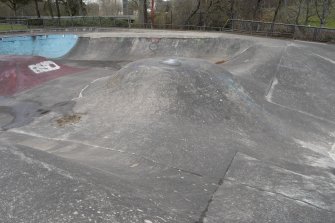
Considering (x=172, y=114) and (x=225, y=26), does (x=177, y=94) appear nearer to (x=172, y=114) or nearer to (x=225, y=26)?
(x=172, y=114)

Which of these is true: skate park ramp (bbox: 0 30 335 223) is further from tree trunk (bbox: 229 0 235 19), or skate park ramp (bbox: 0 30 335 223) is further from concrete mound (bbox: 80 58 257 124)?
tree trunk (bbox: 229 0 235 19)

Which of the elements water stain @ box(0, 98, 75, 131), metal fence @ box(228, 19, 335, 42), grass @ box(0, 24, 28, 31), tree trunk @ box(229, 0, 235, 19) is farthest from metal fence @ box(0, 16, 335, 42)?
water stain @ box(0, 98, 75, 131)

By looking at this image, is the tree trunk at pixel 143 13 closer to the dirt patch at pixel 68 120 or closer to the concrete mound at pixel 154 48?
the concrete mound at pixel 154 48

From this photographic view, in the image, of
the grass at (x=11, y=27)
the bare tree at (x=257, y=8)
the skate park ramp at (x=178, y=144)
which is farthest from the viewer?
the grass at (x=11, y=27)

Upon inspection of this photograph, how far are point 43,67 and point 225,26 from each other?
18.4 meters

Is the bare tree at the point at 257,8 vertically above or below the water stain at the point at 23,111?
above

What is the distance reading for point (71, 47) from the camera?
90.0ft

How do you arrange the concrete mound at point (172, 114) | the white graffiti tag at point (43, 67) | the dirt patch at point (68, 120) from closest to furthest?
1. the concrete mound at point (172, 114)
2. the dirt patch at point (68, 120)
3. the white graffiti tag at point (43, 67)

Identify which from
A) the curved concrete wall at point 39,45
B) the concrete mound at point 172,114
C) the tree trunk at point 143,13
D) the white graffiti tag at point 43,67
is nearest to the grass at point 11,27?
the curved concrete wall at point 39,45

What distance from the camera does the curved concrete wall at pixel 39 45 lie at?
88.0 feet

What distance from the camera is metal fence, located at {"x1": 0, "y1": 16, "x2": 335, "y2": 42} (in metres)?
24.0

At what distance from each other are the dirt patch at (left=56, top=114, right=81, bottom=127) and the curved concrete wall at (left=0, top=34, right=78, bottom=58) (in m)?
16.2

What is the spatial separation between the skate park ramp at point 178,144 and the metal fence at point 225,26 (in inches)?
184

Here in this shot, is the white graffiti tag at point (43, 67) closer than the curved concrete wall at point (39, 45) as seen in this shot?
Yes
